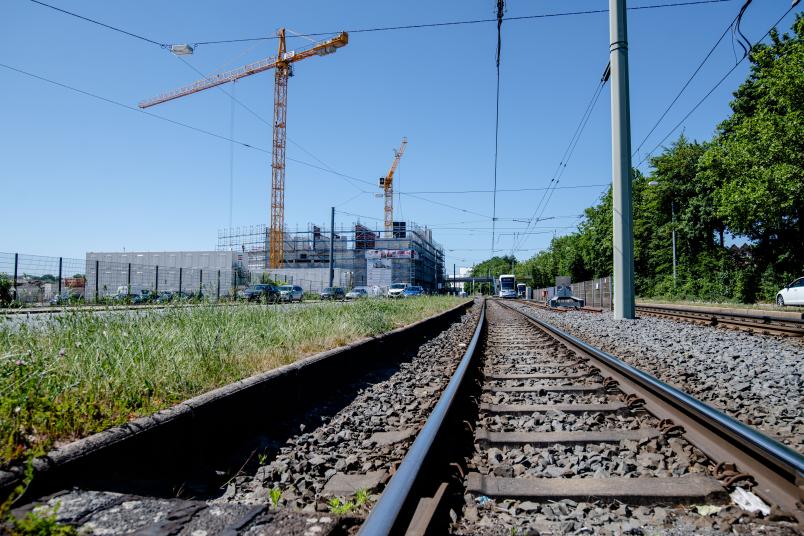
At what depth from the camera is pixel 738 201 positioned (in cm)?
3091

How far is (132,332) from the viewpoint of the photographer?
5.27 meters

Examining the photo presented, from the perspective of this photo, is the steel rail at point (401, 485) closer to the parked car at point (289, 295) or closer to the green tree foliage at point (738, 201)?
the parked car at point (289, 295)

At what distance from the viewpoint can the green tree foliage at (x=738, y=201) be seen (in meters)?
28.8

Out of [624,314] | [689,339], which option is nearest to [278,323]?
[689,339]

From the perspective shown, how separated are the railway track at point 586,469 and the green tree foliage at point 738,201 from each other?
30.8 m

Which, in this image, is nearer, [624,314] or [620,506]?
[620,506]

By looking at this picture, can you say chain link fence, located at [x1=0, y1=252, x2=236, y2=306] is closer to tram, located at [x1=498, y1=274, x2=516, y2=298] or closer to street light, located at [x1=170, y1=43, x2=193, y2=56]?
street light, located at [x1=170, y1=43, x2=193, y2=56]

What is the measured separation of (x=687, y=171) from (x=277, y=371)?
57.1 meters

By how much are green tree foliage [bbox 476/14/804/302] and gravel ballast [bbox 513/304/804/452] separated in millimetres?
22898

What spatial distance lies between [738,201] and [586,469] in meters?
34.1

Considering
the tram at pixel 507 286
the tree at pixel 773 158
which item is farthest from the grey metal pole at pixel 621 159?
the tram at pixel 507 286

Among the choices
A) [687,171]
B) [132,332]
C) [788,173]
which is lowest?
[132,332]

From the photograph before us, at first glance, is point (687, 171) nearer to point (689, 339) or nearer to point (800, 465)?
point (689, 339)

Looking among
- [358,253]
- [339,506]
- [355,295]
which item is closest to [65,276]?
[355,295]
